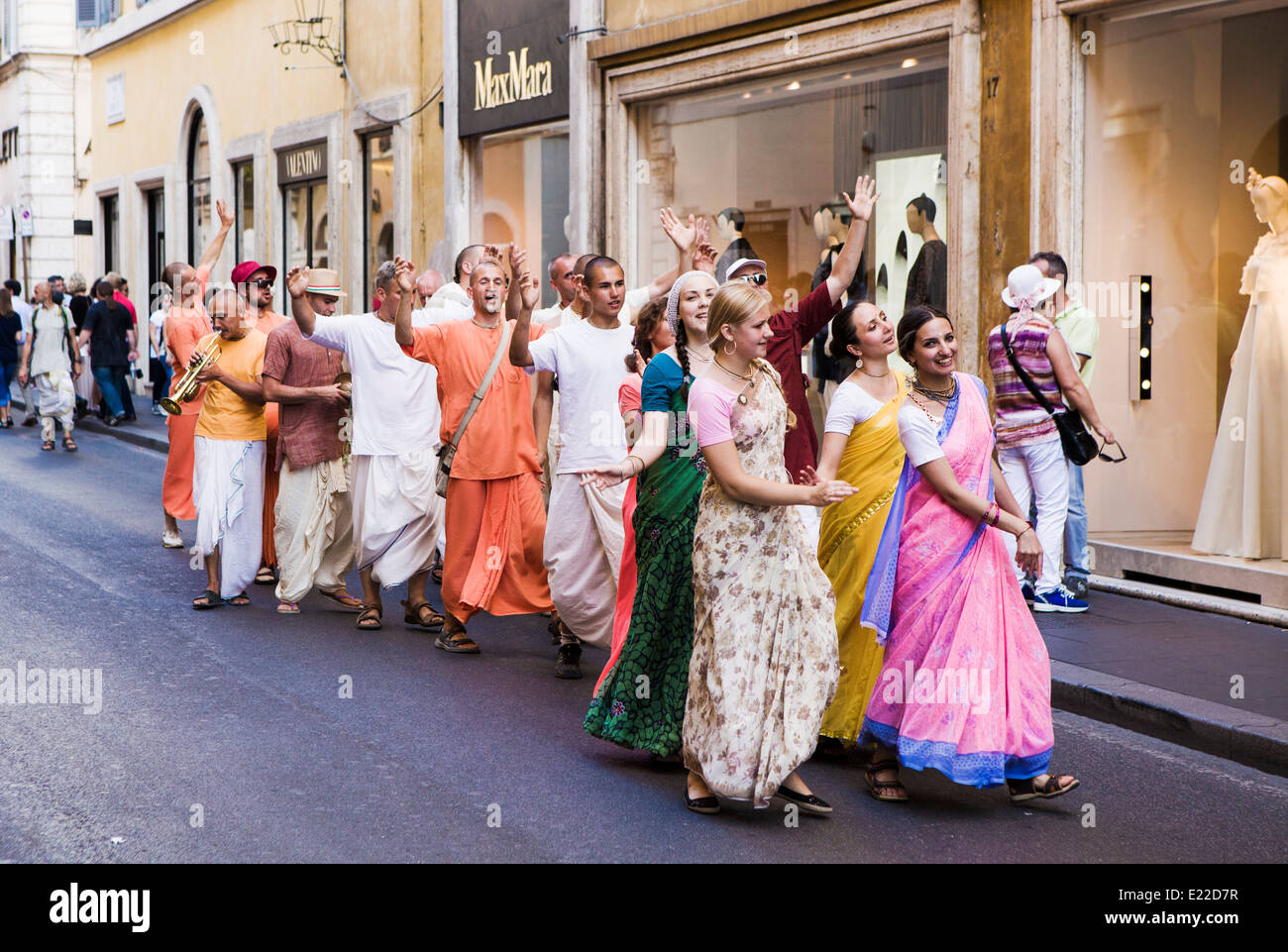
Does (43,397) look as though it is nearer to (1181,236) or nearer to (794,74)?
(794,74)

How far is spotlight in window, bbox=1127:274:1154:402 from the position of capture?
10.5 metres

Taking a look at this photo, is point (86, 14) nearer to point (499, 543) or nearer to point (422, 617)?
point (422, 617)

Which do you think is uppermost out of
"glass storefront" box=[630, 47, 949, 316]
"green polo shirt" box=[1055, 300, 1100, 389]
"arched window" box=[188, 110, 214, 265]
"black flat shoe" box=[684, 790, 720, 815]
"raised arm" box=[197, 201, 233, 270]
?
"arched window" box=[188, 110, 214, 265]

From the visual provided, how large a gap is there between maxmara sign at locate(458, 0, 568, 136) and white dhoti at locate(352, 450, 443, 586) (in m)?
7.66

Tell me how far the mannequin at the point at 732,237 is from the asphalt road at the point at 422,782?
592cm

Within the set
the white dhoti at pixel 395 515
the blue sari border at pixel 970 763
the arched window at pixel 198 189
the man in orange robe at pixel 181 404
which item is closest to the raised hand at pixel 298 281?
the white dhoti at pixel 395 515

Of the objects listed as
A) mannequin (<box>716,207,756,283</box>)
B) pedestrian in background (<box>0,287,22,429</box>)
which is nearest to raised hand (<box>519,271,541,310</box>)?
mannequin (<box>716,207,756,283</box>)

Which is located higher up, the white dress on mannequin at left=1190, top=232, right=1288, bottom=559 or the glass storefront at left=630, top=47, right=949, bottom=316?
the glass storefront at left=630, top=47, right=949, bottom=316

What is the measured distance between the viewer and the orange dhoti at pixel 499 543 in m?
8.11

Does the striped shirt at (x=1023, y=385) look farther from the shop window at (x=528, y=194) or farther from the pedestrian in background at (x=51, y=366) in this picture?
the pedestrian in background at (x=51, y=366)

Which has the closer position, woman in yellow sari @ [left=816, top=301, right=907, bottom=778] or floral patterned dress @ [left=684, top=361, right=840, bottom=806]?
floral patterned dress @ [left=684, top=361, right=840, bottom=806]

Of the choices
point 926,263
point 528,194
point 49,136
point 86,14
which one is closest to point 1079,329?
point 926,263

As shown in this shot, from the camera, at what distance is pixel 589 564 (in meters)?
7.27

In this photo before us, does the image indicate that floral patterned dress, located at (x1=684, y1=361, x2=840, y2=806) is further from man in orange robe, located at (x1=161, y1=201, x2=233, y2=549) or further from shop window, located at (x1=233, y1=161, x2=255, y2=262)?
shop window, located at (x1=233, y1=161, x2=255, y2=262)
